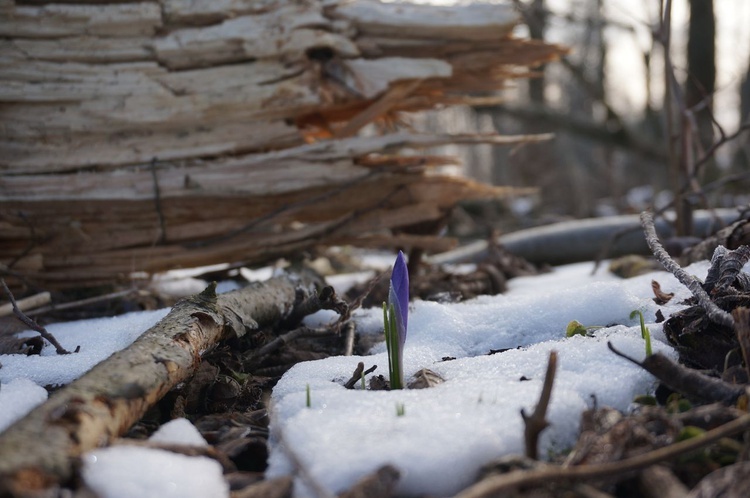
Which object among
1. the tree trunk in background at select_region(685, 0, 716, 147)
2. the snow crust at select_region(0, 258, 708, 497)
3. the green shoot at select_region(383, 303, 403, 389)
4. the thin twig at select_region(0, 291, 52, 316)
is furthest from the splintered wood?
the tree trunk in background at select_region(685, 0, 716, 147)

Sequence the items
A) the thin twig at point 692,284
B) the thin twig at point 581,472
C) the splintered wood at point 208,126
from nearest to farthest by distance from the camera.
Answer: the thin twig at point 581,472, the thin twig at point 692,284, the splintered wood at point 208,126

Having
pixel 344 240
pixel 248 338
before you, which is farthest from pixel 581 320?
pixel 344 240

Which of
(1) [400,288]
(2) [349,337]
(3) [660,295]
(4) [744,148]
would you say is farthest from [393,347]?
(4) [744,148]

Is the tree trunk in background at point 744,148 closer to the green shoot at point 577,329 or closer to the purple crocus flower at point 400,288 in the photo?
the green shoot at point 577,329

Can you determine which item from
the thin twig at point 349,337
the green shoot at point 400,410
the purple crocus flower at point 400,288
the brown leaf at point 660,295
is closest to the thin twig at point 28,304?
the thin twig at point 349,337

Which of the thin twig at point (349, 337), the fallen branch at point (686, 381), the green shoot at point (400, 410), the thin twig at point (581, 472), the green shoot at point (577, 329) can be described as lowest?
the thin twig at point (349, 337)

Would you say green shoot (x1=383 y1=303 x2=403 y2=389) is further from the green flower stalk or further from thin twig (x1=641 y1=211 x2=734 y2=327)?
thin twig (x1=641 y1=211 x2=734 y2=327)

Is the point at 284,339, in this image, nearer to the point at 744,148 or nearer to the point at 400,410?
the point at 400,410
